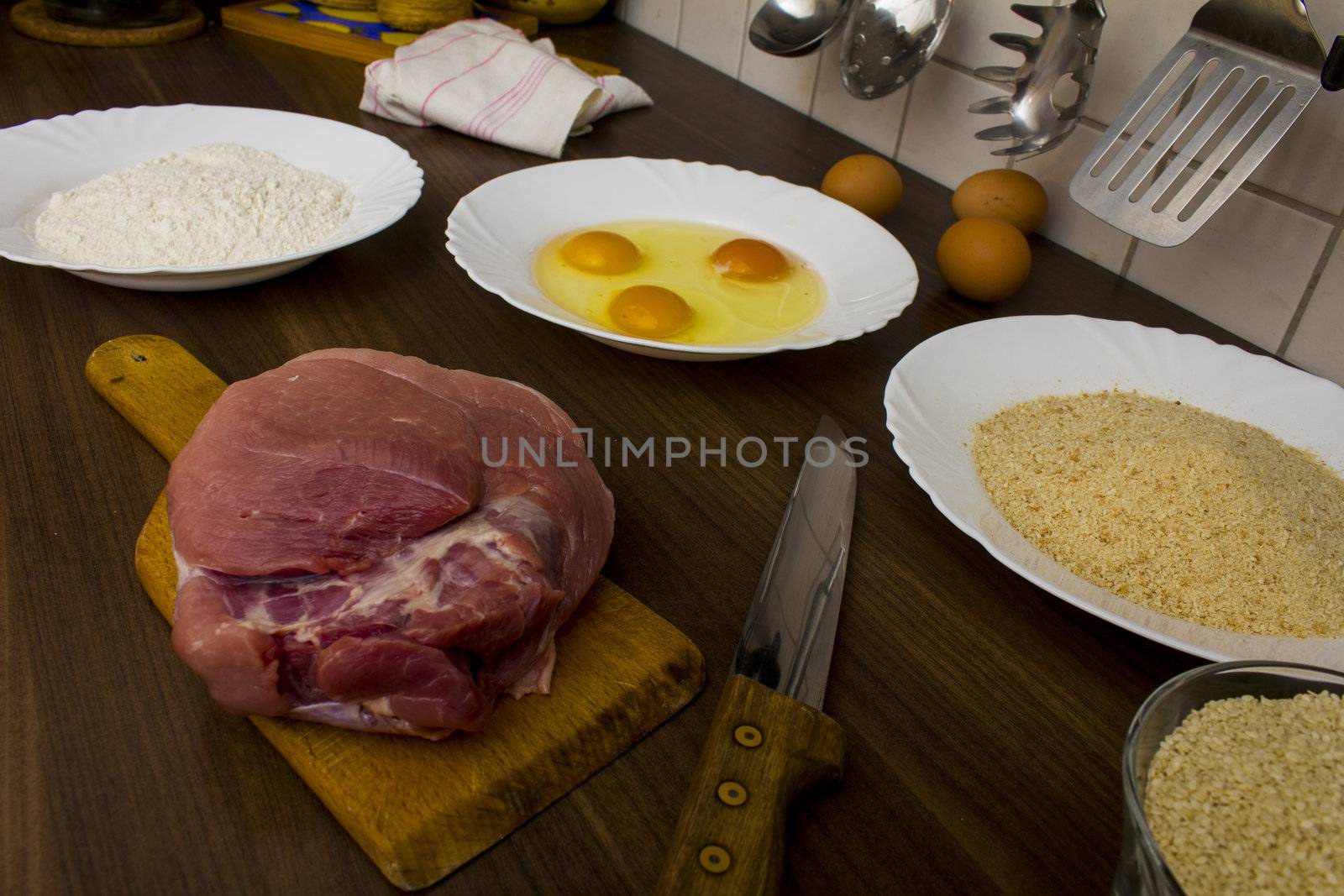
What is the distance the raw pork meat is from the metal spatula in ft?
2.28

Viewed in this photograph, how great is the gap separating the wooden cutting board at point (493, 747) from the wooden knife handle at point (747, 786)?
8 cm

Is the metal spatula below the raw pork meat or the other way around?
the other way around

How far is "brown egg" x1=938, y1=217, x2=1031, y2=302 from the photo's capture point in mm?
1128

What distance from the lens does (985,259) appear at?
1128 millimetres

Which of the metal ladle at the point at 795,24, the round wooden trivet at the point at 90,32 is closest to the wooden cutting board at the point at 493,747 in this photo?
the metal ladle at the point at 795,24

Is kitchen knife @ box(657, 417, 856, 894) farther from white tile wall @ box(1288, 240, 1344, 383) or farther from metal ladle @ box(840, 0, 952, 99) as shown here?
metal ladle @ box(840, 0, 952, 99)

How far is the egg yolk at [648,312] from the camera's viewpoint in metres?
1.01

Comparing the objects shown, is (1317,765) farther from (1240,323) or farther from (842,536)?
(1240,323)

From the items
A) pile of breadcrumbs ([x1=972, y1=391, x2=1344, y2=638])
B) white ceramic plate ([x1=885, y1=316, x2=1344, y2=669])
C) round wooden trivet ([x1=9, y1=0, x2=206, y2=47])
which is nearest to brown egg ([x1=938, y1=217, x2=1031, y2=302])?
white ceramic plate ([x1=885, y1=316, x2=1344, y2=669])

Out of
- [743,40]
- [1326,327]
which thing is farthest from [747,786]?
[743,40]

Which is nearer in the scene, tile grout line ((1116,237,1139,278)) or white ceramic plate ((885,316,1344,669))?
white ceramic plate ((885,316,1344,669))

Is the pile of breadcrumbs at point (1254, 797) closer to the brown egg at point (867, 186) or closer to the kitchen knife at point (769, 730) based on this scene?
the kitchen knife at point (769, 730)

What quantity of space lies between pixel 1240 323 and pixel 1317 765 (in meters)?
0.80

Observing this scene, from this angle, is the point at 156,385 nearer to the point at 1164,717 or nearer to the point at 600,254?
the point at 600,254
